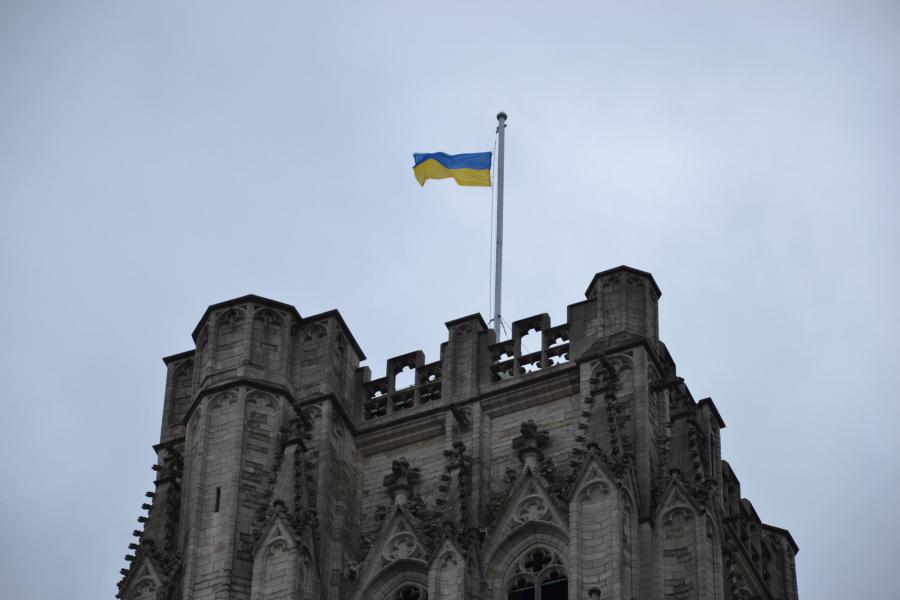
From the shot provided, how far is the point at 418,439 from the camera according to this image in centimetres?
6325

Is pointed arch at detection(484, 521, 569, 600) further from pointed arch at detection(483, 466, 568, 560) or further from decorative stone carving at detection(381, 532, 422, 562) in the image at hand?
decorative stone carving at detection(381, 532, 422, 562)

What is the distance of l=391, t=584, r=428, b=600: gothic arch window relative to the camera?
198ft

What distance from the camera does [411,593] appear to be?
198 feet

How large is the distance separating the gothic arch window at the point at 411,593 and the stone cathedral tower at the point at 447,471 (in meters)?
0.06

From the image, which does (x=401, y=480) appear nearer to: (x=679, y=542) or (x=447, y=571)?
(x=447, y=571)

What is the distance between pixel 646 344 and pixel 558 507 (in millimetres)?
3994

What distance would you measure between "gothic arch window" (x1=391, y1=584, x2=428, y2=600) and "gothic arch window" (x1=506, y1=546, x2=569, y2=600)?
1.82m

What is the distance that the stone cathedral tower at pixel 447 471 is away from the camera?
58688 millimetres

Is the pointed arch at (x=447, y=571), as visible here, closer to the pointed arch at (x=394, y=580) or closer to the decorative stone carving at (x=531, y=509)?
the pointed arch at (x=394, y=580)

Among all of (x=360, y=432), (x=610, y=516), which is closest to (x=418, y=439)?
(x=360, y=432)

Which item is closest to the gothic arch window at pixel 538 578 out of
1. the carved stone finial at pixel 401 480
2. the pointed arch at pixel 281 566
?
the carved stone finial at pixel 401 480

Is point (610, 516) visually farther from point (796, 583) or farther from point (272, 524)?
point (796, 583)

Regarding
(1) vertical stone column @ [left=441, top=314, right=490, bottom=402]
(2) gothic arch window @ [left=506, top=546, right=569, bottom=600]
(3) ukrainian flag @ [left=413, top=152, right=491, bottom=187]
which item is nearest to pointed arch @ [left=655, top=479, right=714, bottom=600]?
(2) gothic arch window @ [left=506, top=546, right=569, bottom=600]

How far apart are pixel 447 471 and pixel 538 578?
10.8ft
